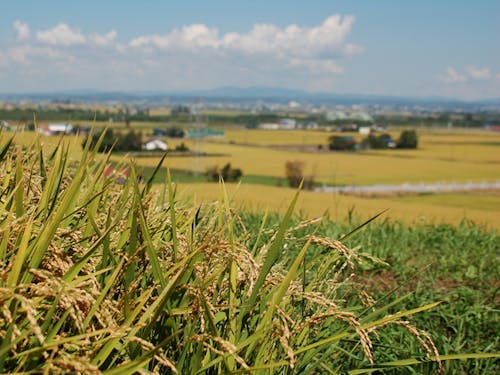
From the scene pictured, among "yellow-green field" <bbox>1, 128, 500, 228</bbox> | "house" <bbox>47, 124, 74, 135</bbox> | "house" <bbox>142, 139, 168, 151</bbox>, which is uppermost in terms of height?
"house" <bbox>47, 124, 74, 135</bbox>

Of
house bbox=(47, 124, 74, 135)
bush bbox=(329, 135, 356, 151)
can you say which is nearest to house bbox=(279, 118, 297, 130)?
bush bbox=(329, 135, 356, 151)

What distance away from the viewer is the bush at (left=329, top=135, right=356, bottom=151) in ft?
277

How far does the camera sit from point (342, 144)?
84.8 metres

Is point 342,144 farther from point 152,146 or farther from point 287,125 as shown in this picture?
point 152,146

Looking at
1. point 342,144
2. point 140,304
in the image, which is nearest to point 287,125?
point 342,144

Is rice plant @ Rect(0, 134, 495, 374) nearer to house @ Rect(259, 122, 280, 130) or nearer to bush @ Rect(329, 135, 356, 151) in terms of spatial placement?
bush @ Rect(329, 135, 356, 151)

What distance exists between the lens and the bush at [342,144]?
8450 cm

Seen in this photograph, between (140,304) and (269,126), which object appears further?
(269,126)

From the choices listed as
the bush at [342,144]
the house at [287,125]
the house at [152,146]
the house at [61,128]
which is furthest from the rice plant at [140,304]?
the house at [287,125]

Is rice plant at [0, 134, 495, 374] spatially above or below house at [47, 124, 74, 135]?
below

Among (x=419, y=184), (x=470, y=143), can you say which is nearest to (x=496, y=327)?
(x=419, y=184)

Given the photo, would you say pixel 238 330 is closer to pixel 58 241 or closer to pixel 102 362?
pixel 102 362

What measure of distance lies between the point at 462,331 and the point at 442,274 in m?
1.19

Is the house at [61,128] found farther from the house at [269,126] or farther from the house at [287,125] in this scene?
the house at [287,125]
